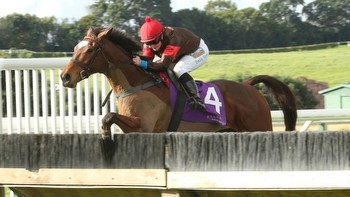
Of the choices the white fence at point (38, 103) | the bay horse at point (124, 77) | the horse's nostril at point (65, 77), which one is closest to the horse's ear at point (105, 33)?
the bay horse at point (124, 77)

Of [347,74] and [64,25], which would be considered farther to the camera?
[64,25]

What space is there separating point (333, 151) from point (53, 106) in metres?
3.67

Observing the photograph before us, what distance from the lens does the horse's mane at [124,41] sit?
20.0 ft

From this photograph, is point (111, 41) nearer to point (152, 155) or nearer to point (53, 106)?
point (53, 106)

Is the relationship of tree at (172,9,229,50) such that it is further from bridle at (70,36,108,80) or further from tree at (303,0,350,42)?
bridle at (70,36,108,80)

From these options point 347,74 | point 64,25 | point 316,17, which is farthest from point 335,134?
point 316,17

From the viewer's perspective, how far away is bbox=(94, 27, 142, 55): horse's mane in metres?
6.09

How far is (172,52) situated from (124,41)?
0.39 m

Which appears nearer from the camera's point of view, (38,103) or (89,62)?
(89,62)

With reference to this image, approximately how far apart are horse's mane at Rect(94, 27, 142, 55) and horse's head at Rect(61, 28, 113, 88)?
0.09 meters

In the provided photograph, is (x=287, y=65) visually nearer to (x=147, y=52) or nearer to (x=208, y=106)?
(x=208, y=106)

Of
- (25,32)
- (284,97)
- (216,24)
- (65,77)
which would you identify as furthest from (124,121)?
(216,24)

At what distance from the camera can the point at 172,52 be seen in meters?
6.02

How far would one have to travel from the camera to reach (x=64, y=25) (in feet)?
230
